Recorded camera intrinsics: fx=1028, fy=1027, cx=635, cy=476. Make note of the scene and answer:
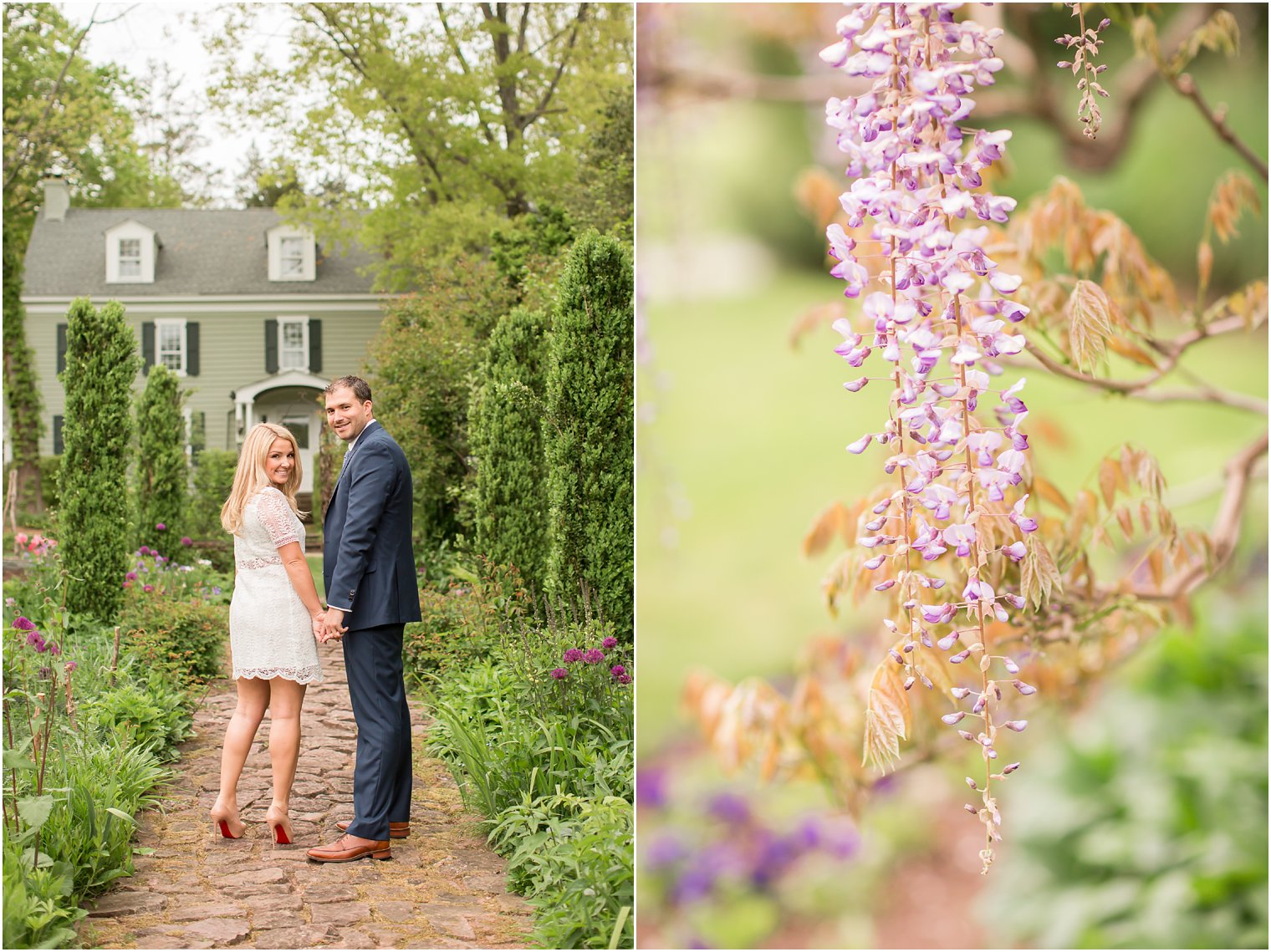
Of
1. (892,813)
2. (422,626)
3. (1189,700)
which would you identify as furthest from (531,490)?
(1189,700)

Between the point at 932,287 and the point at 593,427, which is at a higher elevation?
the point at 932,287

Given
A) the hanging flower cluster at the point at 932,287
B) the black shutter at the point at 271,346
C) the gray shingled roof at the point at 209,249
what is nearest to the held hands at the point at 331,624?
the black shutter at the point at 271,346

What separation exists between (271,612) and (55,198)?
292 centimetres

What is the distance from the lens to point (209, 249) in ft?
14.6

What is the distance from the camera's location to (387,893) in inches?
104

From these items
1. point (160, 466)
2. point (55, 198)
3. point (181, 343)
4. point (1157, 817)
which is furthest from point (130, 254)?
point (1157, 817)

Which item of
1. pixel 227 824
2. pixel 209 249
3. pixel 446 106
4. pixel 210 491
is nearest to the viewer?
pixel 227 824

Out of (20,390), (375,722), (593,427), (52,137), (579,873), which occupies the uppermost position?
(52,137)

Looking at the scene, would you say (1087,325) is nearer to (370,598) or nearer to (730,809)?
(730,809)

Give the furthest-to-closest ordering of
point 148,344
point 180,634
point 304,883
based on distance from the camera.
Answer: point 148,344
point 180,634
point 304,883

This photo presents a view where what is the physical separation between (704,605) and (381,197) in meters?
3.77

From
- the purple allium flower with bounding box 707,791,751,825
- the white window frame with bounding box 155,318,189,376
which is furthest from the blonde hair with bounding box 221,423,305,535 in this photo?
the white window frame with bounding box 155,318,189,376

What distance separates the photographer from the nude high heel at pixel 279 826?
2.94 m

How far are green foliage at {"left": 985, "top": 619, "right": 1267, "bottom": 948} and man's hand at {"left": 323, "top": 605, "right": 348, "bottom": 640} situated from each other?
5.94ft
